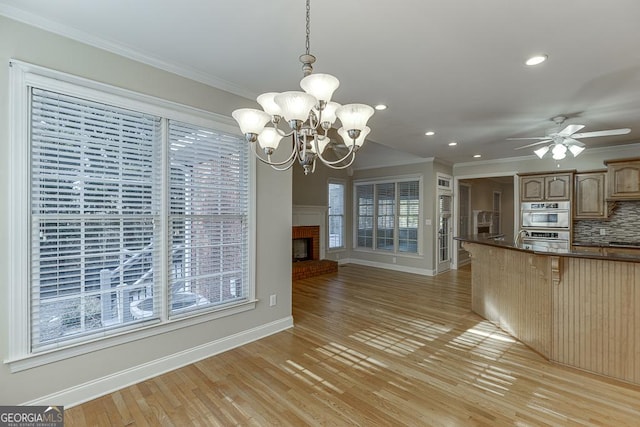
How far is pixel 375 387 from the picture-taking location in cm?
238

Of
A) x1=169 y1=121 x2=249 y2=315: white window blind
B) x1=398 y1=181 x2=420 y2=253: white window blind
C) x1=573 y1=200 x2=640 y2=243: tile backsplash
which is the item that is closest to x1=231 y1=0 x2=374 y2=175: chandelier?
x1=169 y1=121 x2=249 y2=315: white window blind

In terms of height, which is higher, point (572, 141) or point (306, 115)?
point (572, 141)

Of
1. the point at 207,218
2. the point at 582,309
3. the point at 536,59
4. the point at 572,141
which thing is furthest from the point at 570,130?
the point at 207,218

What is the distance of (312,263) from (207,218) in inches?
165

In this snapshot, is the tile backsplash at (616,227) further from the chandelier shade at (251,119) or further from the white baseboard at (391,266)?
the chandelier shade at (251,119)

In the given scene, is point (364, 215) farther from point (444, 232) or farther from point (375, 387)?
point (375, 387)

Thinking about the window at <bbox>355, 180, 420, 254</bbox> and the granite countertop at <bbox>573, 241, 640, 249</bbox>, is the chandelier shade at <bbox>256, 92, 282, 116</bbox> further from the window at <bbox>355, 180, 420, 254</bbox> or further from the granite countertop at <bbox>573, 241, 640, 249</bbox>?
the granite countertop at <bbox>573, 241, 640, 249</bbox>

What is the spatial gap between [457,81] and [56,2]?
3.16 meters

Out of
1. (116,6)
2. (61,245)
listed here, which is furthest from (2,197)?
(116,6)

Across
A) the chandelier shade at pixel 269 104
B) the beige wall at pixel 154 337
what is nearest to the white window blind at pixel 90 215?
the beige wall at pixel 154 337

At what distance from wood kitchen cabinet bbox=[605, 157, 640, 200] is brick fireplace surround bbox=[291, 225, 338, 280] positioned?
5.28 metres

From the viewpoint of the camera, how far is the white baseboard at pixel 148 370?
212 cm

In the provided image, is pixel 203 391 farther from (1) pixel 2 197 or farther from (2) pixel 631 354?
(2) pixel 631 354

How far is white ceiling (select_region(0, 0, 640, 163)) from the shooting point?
188cm
